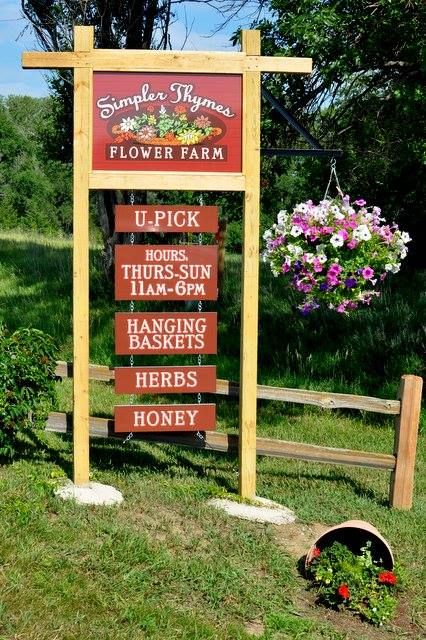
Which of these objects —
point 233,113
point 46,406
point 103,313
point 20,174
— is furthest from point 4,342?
point 20,174

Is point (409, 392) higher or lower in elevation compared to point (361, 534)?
higher

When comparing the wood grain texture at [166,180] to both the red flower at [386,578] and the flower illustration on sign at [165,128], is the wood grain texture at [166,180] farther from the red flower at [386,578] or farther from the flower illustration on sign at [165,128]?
the red flower at [386,578]

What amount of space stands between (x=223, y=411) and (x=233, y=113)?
16.9 ft

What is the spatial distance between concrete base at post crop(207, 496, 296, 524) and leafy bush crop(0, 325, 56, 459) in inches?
67.2

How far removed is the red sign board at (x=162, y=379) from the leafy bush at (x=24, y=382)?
0.72 meters

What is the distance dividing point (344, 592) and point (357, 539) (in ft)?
2.20

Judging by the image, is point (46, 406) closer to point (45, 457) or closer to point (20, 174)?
point (45, 457)

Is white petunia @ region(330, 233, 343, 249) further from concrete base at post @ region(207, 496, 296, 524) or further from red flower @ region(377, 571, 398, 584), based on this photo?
red flower @ region(377, 571, 398, 584)

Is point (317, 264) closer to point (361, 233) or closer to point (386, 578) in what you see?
point (361, 233)

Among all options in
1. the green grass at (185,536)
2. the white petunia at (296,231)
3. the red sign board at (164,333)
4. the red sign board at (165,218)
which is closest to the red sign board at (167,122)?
the red sign board at (165,218)

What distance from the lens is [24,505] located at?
632 centimetres

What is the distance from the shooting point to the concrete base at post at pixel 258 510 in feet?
22.3

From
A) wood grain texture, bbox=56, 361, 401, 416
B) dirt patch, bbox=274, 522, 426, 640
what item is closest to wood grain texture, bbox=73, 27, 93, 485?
wood grain texture, bbox=56, 361, 401, 416

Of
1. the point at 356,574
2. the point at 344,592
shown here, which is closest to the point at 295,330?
the point at 356,574
